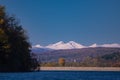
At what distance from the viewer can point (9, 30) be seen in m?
130

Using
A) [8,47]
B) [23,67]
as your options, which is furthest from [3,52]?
[23,67]

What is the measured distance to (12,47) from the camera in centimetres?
12862

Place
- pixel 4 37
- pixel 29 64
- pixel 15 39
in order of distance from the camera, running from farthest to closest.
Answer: pixel 29 64, pixel 15 39, pixel 4 37

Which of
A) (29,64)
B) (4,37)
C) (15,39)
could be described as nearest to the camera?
(4,37)

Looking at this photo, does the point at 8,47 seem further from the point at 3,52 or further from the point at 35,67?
the point at 35,67

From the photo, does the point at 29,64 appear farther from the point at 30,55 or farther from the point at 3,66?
the point at 3,66

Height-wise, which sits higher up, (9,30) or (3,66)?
(9,30)

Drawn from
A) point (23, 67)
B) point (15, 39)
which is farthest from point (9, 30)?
point (23, 67)

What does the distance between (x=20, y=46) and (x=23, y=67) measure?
24.1ft

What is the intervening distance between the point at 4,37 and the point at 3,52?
522 cm

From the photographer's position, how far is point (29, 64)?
141 metres

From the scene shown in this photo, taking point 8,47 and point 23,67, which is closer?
point 8,47

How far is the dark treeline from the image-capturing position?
126 m

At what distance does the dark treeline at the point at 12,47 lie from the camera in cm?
12562
